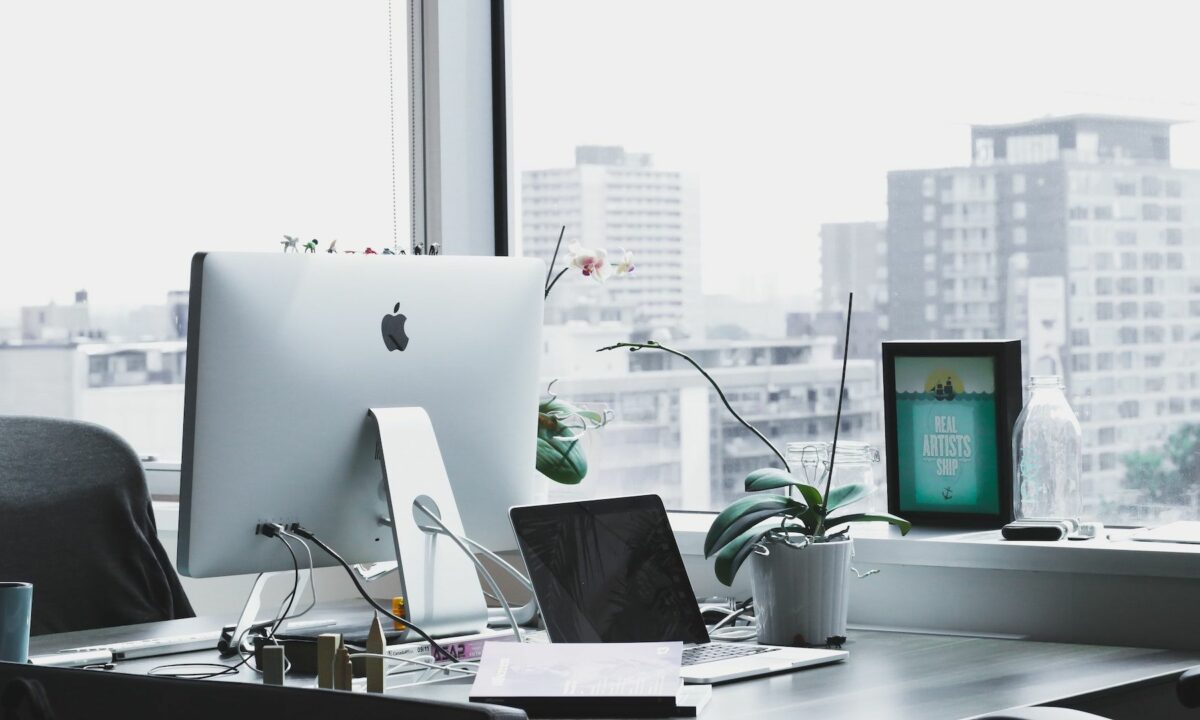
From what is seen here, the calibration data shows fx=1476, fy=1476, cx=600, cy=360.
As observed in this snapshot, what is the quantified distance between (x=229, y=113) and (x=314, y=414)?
1.61m

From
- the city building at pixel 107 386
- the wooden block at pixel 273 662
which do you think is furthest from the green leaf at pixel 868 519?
the city building at pixel 107 386

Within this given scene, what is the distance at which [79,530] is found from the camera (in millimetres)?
2441

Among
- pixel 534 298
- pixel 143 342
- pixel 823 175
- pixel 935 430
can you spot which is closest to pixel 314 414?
pixel 534 298

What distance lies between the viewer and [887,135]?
8.83 feet

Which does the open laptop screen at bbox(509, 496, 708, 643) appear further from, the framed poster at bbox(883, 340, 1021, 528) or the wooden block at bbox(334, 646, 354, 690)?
the framed poster at bbox(883, 340, 1021, 528)

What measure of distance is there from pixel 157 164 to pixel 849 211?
1530mm

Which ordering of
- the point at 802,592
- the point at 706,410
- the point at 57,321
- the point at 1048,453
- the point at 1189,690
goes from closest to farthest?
the point at 1189,690 < the point at 802,592 < the point at 1048,453 < the point at 706,410 < the point at 57,321

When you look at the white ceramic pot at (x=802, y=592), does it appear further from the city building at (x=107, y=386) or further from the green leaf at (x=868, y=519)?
the city building at (x=107, y=386)

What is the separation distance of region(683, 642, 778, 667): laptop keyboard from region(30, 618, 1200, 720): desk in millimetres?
87

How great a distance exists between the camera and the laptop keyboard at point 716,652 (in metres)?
1.85

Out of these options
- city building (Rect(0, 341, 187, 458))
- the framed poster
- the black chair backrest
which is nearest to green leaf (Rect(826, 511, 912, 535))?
the framed poster

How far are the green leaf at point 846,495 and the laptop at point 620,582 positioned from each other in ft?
0.71

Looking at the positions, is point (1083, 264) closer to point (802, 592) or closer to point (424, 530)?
point (802, 592)

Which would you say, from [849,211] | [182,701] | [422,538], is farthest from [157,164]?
[182,701]
